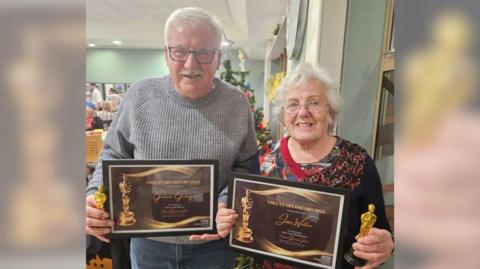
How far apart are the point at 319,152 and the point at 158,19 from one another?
633cm

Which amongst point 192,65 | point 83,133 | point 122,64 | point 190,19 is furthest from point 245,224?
point 122,64

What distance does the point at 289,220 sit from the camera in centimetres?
90

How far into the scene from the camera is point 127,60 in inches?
360

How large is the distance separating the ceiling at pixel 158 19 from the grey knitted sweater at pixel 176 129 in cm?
296

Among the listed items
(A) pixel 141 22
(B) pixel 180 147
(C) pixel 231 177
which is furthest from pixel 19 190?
(A) pixel 141 22

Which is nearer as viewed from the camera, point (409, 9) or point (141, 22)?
point (409, 9)

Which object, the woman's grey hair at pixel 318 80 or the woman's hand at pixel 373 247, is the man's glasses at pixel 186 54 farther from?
the woman's hand at pixel 373 247

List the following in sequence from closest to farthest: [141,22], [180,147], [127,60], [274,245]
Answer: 1. [274,245]
2. [180,147]
3. [141,22]
4. [127,60]

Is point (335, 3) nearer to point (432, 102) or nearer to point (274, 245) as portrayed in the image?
point (274, 245)

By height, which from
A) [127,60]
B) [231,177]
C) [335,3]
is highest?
[127,60]

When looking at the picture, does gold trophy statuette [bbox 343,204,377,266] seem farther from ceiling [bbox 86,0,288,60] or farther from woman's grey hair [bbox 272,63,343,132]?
ceiling [bbox 86,0,288,60]

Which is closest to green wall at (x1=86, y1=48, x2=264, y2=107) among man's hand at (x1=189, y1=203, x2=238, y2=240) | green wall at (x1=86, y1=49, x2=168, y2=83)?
green wall at (x1=86, y1=49, x2=168, y2=83)

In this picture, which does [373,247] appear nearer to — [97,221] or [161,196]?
[161,196]

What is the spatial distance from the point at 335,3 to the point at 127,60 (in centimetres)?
853
